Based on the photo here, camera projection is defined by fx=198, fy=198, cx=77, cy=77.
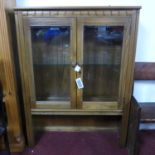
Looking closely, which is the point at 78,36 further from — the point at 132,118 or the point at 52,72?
the point at 132,118

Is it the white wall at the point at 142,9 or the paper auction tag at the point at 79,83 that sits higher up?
the white wall at the point at 142,9

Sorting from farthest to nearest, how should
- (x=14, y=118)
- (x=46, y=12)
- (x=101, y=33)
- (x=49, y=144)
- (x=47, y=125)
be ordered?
(x=47, y=125) → (x=49, y=144) → (x=14, y=118) → (x=101, y=33) → (x=46, y=12)

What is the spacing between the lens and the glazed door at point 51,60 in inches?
59.6

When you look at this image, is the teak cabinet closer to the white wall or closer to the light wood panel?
the light wood panel

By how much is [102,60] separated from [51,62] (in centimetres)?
44

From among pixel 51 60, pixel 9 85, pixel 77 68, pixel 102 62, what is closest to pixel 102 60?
pixel 102 62

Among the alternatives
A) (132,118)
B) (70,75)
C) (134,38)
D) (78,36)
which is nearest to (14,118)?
(70,75)

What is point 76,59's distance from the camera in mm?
1584

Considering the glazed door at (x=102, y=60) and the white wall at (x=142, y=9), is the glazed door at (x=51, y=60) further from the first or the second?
the white wall at (x=142, y=9)

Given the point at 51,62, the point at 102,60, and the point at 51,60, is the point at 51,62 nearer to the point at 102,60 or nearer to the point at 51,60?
the point at 51,60

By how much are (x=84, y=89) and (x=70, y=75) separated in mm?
185

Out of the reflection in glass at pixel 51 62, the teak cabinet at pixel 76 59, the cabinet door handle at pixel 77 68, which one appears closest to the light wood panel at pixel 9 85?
the teak cabinet at pixel 76 59

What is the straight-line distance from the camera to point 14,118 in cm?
173

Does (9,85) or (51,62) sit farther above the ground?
(51,62)
